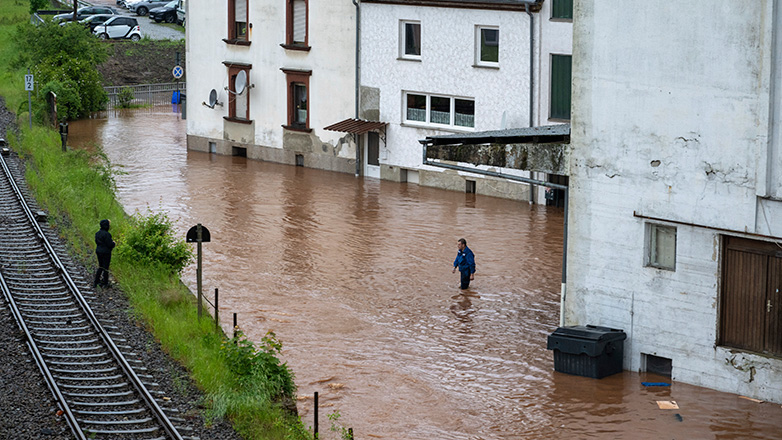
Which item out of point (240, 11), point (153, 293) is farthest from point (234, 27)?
point (153, 293)

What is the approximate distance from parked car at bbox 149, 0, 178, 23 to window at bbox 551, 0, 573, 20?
145ft

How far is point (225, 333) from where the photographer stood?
61.7ft

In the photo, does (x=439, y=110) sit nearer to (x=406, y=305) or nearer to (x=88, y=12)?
(x=406, y=305)

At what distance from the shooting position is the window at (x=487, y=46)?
3262cm

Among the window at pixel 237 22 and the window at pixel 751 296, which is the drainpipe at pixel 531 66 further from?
the window at pixel 751 296

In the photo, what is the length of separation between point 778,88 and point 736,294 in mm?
2988

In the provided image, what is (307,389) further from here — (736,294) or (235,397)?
(736,294)

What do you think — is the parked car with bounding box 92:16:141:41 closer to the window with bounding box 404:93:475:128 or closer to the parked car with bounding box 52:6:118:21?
the parked car with bounding box 52:6:118:21

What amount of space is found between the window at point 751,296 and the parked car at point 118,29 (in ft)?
169

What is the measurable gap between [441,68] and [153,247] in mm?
14348

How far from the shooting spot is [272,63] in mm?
38469

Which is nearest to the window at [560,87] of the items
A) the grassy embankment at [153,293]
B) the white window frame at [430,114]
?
the white window frame at [430,114]

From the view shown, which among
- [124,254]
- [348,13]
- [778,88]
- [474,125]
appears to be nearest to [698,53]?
[778,88]

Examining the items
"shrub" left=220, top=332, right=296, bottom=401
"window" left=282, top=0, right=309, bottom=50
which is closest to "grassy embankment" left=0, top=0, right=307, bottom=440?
"shrub" left=220, top=332, right=296, bottom=401
